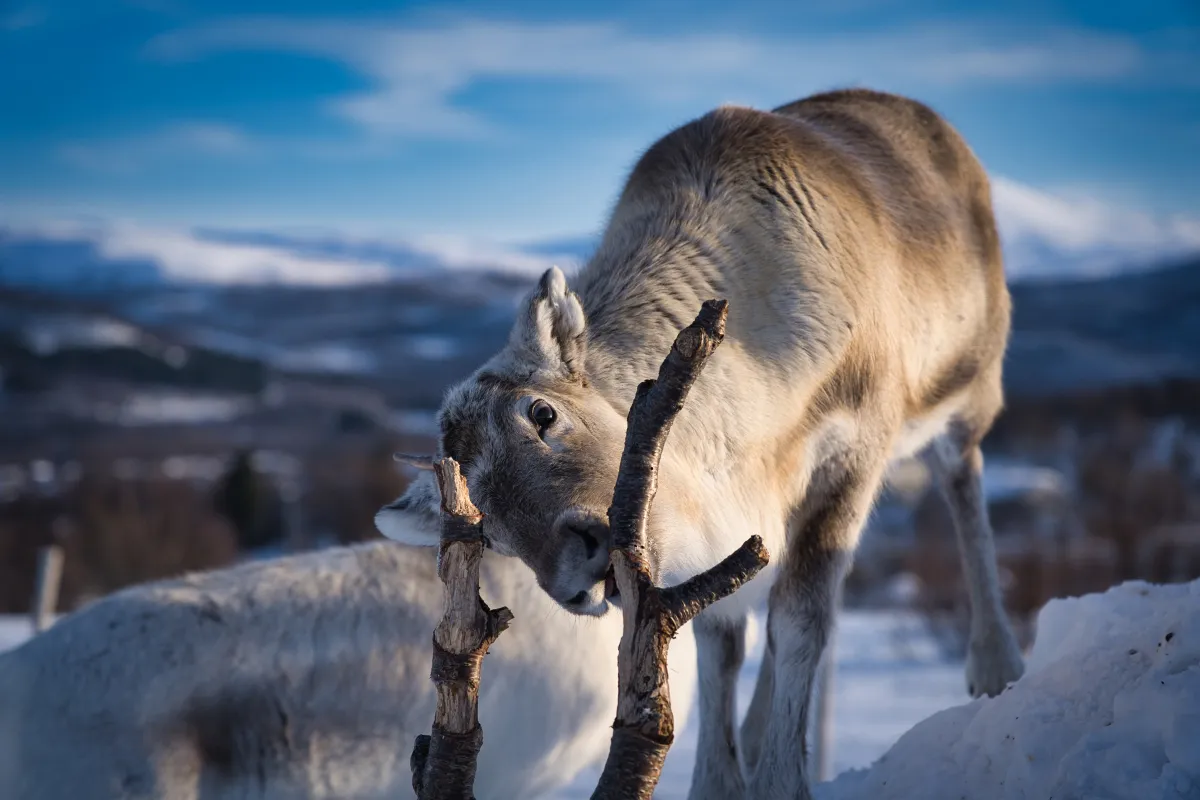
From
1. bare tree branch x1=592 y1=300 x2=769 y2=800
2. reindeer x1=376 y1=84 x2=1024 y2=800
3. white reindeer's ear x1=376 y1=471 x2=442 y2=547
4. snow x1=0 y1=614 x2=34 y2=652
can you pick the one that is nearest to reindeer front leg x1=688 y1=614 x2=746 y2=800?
reindeer x1=376 y1=84 x2=1024 y2=800

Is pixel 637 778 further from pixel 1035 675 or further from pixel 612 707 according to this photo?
pixel 612 707

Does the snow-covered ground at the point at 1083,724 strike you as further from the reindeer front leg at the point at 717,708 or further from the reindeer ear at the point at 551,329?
the reindeer ear at the point at 551,329

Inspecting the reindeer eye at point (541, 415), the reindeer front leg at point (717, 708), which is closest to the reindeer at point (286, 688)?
the reindeer front leg at point (717, 708)

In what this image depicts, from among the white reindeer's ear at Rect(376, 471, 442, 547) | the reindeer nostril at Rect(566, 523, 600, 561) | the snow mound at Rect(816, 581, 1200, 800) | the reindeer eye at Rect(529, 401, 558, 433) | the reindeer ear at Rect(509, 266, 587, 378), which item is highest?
the reindeer ear at Rect(509, 266, 587, 378)

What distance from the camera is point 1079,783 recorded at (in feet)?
9.74

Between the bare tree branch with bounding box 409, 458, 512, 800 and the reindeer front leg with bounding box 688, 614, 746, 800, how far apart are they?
2.26 metres

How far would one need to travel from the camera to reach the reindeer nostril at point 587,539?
2818 millimetres

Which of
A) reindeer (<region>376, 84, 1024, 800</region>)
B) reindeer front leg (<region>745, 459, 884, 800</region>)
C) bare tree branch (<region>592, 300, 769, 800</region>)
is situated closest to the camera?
bare tree branch (<region>592, 300, 769, 800</region>)

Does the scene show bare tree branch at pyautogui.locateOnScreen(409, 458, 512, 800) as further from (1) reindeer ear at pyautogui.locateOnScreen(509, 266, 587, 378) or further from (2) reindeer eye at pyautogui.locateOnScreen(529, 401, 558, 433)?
(1) reindeer ear at pyautogui.locateOnScreen(509, 266, 587, 378)

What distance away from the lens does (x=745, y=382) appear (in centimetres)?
385

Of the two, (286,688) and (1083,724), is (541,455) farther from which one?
(286,688)

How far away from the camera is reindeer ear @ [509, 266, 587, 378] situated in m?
3.59

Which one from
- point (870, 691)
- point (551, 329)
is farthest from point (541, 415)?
point (870, 691)

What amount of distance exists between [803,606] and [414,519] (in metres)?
1.60
